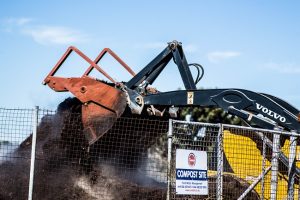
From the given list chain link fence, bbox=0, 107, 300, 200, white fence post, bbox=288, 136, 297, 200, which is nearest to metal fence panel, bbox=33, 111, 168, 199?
chain link fence, bbox=0, 107, 300, 200

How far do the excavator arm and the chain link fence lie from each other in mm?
244

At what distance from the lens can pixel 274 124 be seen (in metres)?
11.0

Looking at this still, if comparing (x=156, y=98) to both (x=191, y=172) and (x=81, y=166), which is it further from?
(x=191, y=172)

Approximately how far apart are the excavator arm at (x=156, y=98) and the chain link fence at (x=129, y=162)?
244mm

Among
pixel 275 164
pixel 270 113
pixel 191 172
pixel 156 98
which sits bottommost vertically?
pixel 191 172

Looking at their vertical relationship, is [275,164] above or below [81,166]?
above

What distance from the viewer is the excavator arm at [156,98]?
11258 millimetres

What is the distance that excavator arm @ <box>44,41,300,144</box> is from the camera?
1126cm

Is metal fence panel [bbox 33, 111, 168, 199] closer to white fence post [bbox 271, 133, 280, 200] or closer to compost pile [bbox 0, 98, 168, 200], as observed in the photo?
compost pile [bbox 0, 98, 168, 200]

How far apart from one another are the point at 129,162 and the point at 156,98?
4.52ft

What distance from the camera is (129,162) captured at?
11.7 m

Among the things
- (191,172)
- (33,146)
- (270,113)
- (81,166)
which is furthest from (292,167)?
(33,146)

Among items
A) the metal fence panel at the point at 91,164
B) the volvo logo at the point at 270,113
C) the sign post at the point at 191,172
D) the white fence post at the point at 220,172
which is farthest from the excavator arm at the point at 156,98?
the sign post at the point at 191,172

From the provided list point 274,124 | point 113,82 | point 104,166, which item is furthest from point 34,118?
point 274,124
